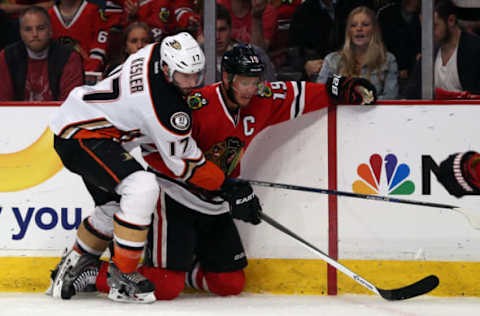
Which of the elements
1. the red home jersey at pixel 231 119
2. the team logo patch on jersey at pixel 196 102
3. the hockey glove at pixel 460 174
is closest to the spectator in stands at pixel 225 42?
the red home jersey at pixel 231 119

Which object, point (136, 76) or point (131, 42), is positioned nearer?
point (136, 76)

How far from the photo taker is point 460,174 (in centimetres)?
301

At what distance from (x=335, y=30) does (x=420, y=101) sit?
0.53m

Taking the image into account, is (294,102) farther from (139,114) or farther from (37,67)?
(37,67)

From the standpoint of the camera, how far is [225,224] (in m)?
3.07

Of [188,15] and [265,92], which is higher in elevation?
[188,15]

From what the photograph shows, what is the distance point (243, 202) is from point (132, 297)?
1.93ft

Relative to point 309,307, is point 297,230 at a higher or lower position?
higher

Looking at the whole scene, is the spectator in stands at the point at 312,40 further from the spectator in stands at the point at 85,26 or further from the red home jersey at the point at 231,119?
the spectator in stands at the point at 85,26

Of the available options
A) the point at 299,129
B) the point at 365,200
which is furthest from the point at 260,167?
the point at 365,200

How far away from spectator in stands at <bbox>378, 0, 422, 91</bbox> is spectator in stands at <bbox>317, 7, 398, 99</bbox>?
31 millimetres

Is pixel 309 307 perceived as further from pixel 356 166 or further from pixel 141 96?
pixel 141 96

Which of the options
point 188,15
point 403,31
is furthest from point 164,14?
point 403,31

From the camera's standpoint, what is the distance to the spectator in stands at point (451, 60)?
10.1ft
